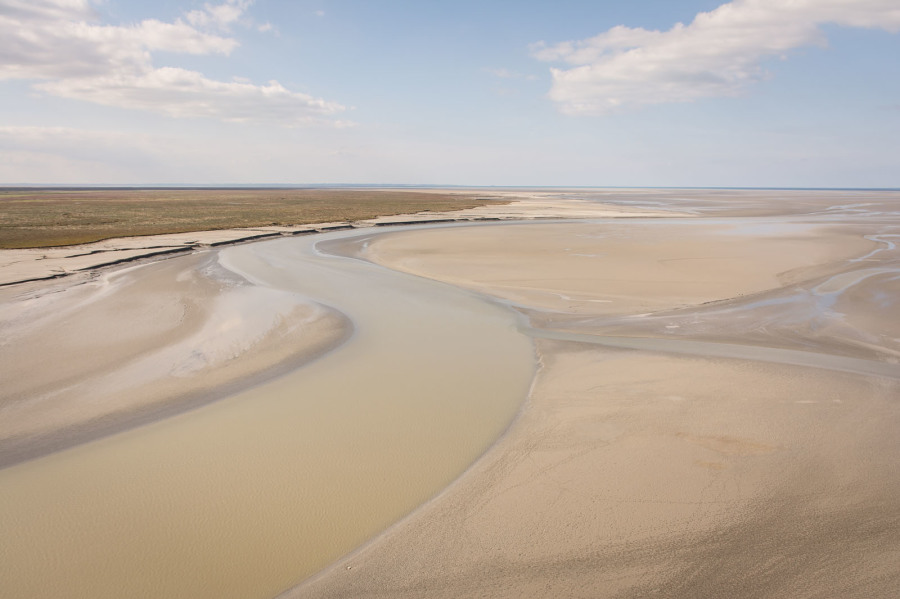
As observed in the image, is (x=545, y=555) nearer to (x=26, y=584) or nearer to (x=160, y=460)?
(x=26, y=584)

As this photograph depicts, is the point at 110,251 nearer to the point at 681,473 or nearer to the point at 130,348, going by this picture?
the point at 130,348

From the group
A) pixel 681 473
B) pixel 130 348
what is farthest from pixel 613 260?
pixel 130 348

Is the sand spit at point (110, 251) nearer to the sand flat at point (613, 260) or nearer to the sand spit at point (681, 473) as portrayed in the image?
the sand flat at point (613, 260)

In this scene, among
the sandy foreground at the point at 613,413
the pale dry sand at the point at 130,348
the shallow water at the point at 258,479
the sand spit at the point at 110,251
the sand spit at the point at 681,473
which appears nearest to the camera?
the sand spit at the point at 681,473

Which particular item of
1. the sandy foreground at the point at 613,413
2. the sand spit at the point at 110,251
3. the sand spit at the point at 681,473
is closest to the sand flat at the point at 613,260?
the sandy foreground at the point at 613,413

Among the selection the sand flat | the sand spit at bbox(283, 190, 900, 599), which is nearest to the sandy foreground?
the sand spit at bbox(283, 190, 900, 599)

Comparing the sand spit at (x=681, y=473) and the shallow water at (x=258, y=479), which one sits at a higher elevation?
the sand spit at (x=681, y=473)

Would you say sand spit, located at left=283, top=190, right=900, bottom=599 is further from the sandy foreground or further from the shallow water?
the shallow water

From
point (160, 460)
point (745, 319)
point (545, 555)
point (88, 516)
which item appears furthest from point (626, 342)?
point (88, 516)
